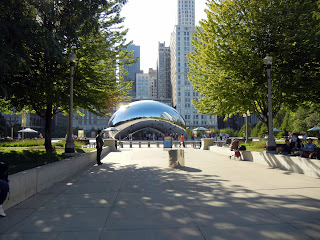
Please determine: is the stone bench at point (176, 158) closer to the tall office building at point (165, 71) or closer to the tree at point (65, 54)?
the tree at point (65, 54)

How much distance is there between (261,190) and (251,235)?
339 centimetres

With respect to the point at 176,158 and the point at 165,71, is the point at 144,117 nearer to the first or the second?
the point at 176,158

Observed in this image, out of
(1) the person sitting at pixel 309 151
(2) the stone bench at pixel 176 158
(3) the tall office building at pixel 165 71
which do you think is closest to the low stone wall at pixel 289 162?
(1) the person sitting at pixel 309 151

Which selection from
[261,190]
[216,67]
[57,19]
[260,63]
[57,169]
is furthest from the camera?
[216,67]

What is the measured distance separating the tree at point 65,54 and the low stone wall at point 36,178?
144 inches

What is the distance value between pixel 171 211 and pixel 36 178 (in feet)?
13.5

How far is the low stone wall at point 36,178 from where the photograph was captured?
5852 mm

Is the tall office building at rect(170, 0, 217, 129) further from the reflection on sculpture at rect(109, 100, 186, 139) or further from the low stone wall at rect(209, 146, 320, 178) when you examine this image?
the low stone wall at rect(209, 146, 320, 178)

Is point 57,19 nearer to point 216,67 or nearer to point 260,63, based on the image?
point 216,67

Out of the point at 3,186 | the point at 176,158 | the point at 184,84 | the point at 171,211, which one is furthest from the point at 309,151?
the point at 184,84

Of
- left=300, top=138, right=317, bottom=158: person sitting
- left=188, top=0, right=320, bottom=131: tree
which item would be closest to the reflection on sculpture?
left=188, top=0, right=320, bottom=131: tree

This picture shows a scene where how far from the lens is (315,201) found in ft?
19.2

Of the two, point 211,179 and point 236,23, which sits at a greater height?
point 236,23

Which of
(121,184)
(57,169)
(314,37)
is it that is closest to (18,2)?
(57,169)
